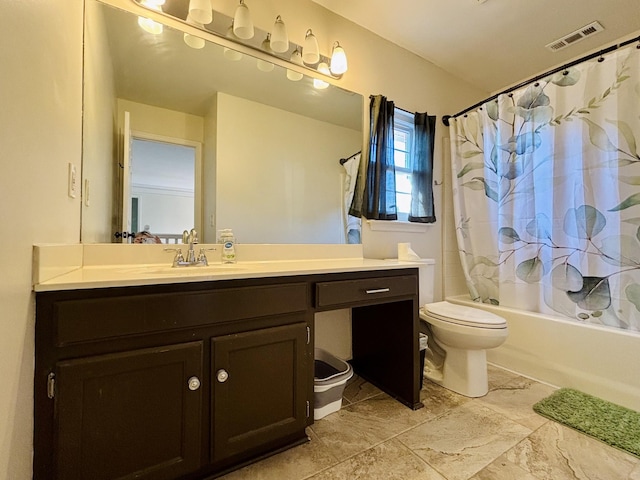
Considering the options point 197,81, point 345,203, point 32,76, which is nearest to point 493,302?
point 345,203

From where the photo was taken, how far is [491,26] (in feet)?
6.77

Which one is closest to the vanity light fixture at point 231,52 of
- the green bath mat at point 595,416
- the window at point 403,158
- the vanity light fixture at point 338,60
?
the vanity light fixture at point 338,60

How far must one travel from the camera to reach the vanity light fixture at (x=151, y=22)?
1.37 metres

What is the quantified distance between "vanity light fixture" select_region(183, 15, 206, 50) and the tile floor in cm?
194

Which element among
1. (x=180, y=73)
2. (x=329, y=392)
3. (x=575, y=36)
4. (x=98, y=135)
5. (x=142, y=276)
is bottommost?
(x=329, y=392)

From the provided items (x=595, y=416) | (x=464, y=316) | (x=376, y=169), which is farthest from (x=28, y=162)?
(x=595, y=416)

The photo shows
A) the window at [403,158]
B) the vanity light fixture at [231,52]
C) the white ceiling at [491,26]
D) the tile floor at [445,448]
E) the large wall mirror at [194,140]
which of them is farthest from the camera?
the window at [403,158]

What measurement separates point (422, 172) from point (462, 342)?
4.26 ft

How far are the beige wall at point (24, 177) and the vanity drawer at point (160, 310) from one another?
0.08m

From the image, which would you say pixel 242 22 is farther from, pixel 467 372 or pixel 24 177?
pixel 467 372

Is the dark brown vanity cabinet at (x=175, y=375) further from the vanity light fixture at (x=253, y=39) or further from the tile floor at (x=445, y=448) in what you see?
the vanity light fixture at (x=253, y=39)

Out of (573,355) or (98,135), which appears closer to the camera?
(98,135)

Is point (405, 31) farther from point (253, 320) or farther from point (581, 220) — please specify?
point (253, 320)

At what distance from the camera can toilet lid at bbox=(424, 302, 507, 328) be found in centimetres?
158
